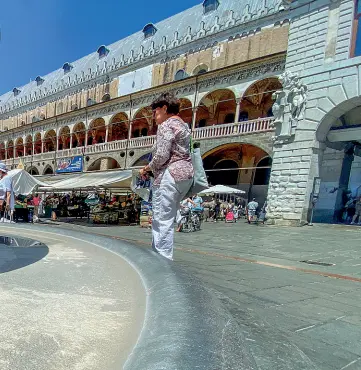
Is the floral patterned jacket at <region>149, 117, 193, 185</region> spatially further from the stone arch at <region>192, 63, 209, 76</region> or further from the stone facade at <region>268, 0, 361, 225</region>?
the stone arch at <region>192, 63, 209, 76</region>

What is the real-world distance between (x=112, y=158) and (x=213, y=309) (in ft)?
80.0

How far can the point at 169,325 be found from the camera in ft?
3.90

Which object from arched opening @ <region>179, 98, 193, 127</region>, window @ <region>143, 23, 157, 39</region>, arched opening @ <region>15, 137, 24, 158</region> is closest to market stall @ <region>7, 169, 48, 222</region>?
arched opening @ <region>179, 98, 193, 127</region>

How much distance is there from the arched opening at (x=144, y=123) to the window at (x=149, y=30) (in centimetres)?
994

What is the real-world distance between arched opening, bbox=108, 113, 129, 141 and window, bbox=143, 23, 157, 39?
9802 millimetres

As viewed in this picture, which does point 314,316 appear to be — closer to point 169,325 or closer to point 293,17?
point 169,325

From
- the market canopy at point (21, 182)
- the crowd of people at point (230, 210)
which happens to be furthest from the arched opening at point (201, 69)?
the market canopy at point (21, 182)

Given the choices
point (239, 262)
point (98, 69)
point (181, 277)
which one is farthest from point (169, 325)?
point (98, 69)

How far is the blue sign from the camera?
1059 inches

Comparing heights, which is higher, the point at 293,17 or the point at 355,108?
the point at 293,17

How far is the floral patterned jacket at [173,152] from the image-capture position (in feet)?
9.73

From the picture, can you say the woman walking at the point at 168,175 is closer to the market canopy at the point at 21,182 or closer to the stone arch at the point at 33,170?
the market canopy at the point at 21,182

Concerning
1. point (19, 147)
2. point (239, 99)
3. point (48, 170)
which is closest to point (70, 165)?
point (48, 170)

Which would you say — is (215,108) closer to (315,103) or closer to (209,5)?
(209,5)
